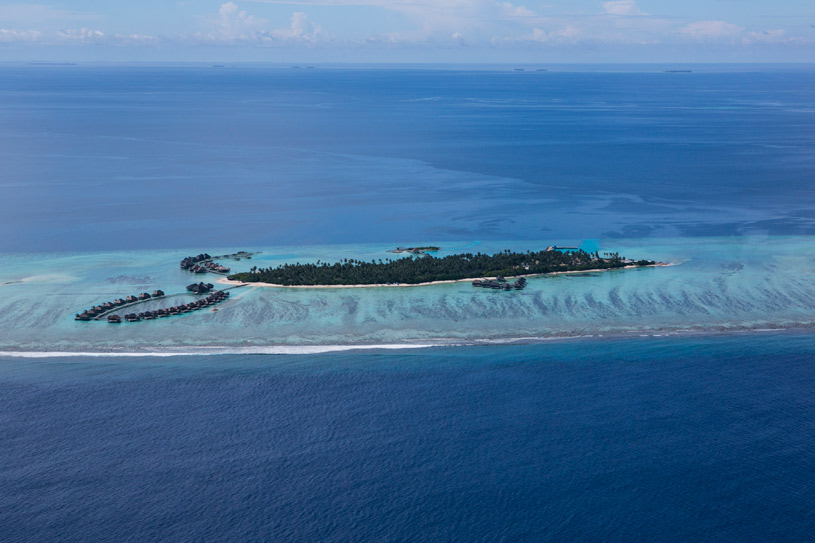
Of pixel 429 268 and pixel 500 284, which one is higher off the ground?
pixel 429 268

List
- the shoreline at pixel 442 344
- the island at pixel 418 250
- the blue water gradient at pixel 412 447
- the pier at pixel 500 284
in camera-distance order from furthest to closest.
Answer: the island at pixel 418 250, the pier at pixel 500 284, the shoreline at pixel 442 344, the blue water gradient at pixel 412 447

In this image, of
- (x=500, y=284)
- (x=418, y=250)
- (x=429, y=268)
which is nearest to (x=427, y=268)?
(x=429, y=268)

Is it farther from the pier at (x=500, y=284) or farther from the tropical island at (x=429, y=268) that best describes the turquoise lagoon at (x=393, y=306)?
the tropical island at (x=429, y=268)

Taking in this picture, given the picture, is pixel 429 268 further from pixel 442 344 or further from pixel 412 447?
pixel 412 447

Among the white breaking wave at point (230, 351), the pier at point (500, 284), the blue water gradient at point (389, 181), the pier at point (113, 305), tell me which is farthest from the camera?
the blue water gradient at point (389, 181)

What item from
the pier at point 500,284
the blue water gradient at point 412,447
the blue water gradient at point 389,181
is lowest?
the blue water gradient at point 412,447

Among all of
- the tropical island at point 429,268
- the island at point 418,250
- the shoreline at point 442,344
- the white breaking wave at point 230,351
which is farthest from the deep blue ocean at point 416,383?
the tropical island at point 429,268

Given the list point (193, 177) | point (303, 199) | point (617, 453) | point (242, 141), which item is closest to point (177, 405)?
point (617, 453)
